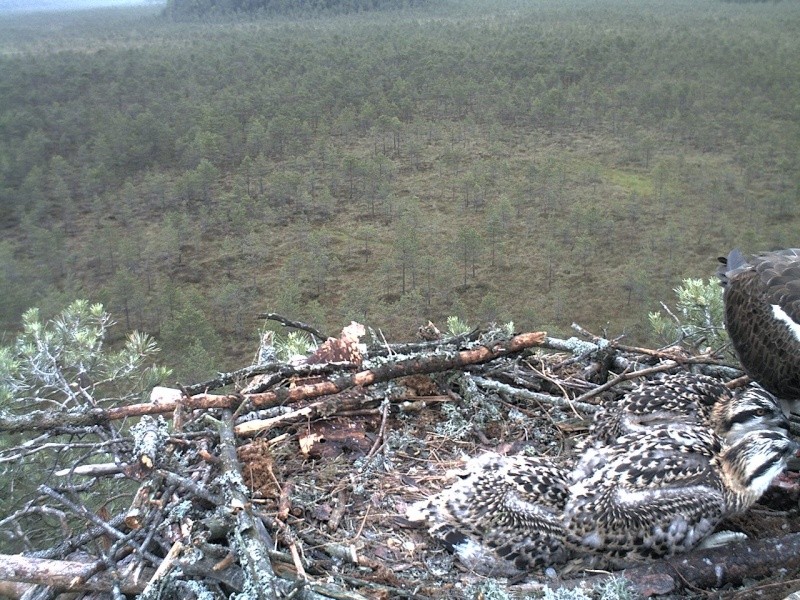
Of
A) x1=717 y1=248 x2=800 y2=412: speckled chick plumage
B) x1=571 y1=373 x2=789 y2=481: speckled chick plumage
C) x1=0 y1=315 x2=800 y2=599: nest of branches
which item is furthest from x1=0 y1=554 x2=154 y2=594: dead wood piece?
x1=717 y1=248 x2=800 y2=412: speckled chick plumage

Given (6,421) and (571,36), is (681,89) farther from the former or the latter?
(6,421)

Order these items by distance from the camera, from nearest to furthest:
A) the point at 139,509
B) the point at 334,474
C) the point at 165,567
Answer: the point at 165,567 → the point at 139,509 → the point at 334,474

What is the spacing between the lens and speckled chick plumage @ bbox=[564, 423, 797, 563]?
2.82 m

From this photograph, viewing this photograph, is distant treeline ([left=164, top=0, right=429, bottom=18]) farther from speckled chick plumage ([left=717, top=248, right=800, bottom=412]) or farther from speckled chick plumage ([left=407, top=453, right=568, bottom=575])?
speckled chick plumage ([left=407, top=453, right=568, bottom=575])

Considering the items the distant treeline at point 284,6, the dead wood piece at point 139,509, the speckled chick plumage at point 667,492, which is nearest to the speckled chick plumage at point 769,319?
the speckled chick plumage at point 667,492

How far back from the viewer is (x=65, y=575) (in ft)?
8.51

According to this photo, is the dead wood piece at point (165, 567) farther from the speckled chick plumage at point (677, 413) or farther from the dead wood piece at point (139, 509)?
the speckled chick plumage at point (677, 413)

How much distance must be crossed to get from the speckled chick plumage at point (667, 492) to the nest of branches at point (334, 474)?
0.11 meters

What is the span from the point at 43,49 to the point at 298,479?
2404 inches

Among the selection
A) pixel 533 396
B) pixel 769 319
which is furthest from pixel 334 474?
pixel 769 319

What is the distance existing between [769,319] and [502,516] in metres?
1.87

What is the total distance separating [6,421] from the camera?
130 inches

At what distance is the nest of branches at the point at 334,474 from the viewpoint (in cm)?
262

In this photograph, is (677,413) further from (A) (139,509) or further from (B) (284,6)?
(B) (284,6)
